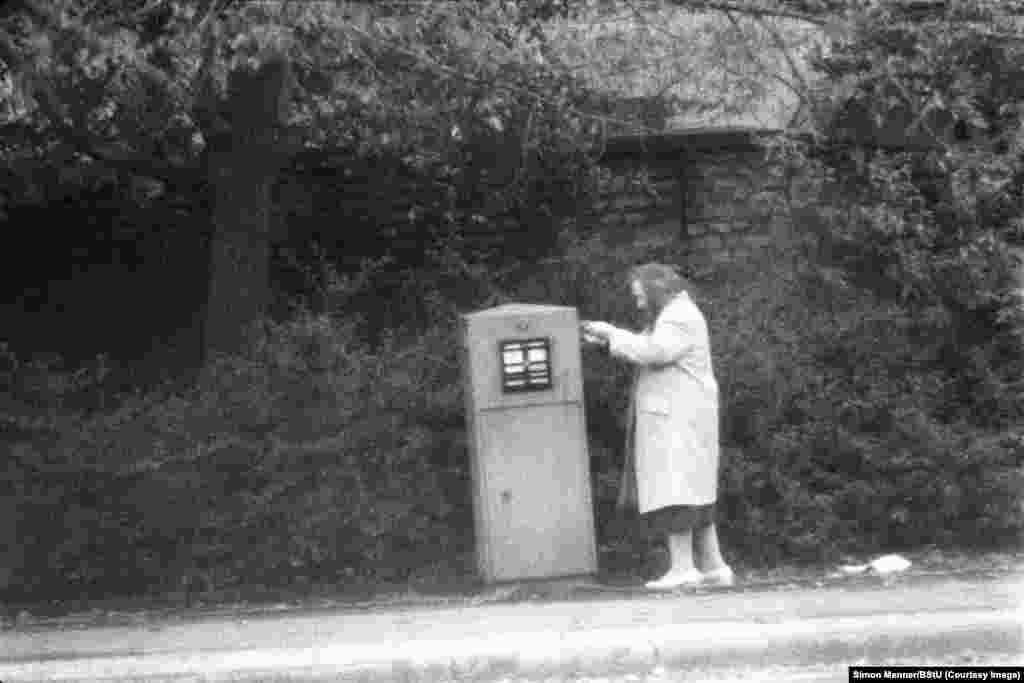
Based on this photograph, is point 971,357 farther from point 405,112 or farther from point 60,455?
point 60,455

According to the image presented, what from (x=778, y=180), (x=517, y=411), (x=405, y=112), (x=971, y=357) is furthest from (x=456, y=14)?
(x=971, y=357)

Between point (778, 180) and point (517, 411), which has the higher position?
point (778, 180)

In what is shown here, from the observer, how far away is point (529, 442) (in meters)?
9.38

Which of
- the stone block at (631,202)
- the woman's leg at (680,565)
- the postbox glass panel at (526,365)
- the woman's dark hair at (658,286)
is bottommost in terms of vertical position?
the woman's leg at (680,565)

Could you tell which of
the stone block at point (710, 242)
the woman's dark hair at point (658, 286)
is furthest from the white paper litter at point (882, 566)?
the stone block at point (710, 242)

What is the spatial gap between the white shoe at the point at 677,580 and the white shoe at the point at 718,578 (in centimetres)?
5

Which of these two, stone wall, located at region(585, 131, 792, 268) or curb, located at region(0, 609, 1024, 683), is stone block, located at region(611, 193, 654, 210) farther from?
curb, located at region(0, 609, 1024, 683)

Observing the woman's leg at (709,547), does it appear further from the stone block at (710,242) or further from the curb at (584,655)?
the stone block at (710,242)

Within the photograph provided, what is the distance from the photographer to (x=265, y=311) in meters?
11.4

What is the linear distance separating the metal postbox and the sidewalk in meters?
0.34

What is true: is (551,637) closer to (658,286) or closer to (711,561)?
(711,561)

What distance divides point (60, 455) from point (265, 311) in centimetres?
193

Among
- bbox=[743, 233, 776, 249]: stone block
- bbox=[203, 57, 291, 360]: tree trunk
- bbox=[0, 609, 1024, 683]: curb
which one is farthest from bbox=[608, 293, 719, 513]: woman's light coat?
bbox=[203, 57, 291, 360]: tree trunk

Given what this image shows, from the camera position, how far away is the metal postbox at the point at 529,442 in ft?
30.7
